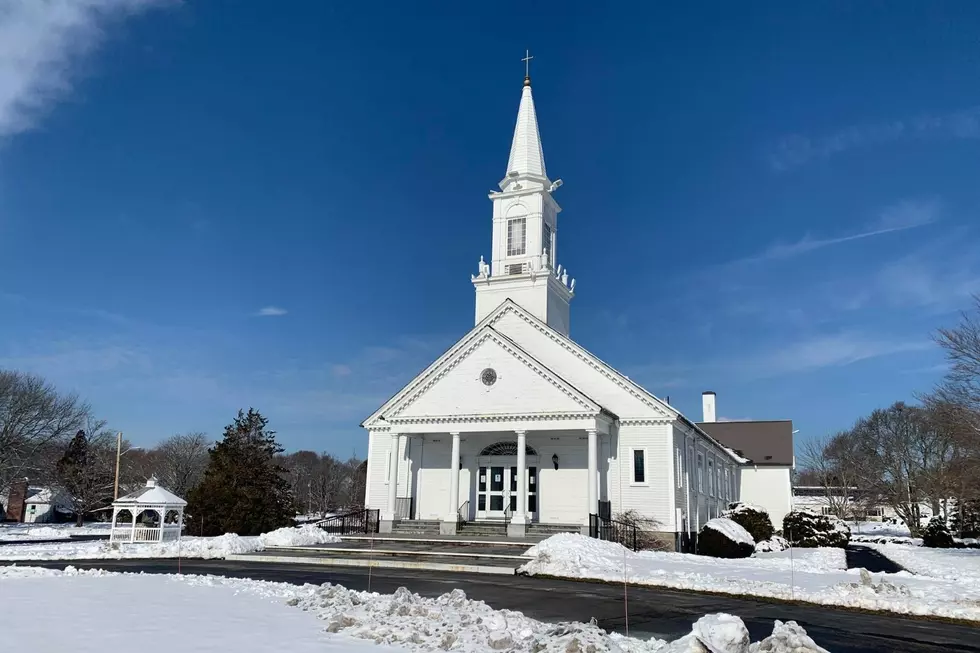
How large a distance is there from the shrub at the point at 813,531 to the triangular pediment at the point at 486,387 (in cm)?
1616

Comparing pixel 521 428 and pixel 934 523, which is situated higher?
pixel 521 428

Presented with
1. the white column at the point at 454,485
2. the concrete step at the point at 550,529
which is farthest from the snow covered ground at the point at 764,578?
the white column at the point at 454,485

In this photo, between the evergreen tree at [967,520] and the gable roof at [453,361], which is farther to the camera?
the evergreen tree at [967,520]

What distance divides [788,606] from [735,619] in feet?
24.0

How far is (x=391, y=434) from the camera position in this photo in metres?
30.4

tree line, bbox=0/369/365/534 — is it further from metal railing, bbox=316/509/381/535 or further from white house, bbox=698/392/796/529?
white house, bbox=698/392/796/529

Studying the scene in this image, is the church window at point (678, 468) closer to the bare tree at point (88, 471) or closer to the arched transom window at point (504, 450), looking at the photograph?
the arched transom window at point (504, 450)

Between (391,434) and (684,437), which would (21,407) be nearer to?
(391,434)

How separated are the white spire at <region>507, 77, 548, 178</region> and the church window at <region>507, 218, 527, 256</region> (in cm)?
226

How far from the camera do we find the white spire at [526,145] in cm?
3559

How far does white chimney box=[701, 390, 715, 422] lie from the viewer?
2283 inches

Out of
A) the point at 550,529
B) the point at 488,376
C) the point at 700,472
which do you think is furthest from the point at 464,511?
the point at 700,472

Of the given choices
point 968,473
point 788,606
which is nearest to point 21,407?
point 788,606

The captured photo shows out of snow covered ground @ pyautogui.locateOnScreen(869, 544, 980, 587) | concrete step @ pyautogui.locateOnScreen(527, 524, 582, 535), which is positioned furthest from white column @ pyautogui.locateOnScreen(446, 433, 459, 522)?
snow covered ground @ pyautogui.locateOnScreen(869, 544, 980, 587)
